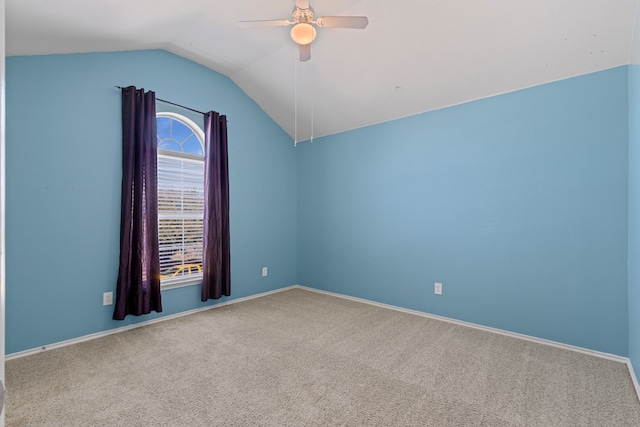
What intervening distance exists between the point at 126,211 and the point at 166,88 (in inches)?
53.9

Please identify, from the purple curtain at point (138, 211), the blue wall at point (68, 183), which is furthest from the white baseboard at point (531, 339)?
the purple curtain at point (138, 211)

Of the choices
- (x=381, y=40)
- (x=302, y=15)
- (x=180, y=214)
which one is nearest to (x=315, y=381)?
(x=180, y=214)

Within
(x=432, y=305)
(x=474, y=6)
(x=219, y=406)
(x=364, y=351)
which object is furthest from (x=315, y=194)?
(x=219, y=406)

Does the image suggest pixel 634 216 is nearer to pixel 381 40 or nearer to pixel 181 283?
pixel 381 40

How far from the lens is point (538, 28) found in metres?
2.29

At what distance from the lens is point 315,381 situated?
2041 millimetres

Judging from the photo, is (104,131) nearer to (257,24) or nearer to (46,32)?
(46,32)

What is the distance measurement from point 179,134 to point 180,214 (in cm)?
91

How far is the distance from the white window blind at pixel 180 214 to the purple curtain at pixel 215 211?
0.57 feet

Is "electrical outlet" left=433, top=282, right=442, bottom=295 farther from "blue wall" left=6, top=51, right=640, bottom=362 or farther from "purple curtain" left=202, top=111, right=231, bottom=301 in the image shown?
"purple curtain" left=202, top=111, right=231, bottom=301

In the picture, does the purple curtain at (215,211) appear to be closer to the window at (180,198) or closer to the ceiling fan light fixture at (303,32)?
the window at (180,198)

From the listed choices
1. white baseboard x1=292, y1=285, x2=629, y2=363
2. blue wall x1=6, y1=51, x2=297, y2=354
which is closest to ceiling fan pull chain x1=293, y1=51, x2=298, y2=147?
blue wall x1=6, y1=51, x2=297, y2=354

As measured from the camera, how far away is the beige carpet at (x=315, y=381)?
5.54 ft

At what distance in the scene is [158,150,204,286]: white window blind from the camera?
3.28 metres
